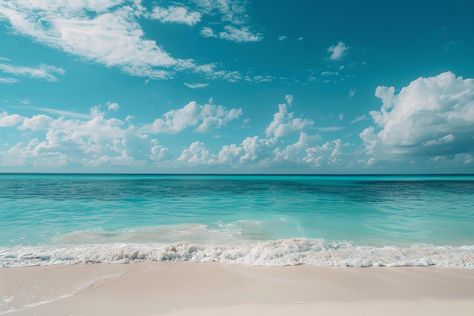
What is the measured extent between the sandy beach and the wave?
0.50 metres

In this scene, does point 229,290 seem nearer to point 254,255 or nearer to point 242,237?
point 254,255

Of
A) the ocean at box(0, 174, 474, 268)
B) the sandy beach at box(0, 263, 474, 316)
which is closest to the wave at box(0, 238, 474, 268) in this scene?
the ocean at box(0, 174, 474, 268)

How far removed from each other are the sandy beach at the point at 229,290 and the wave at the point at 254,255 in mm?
505

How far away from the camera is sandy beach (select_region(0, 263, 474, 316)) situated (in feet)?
18.7

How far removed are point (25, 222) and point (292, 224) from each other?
50.6ft

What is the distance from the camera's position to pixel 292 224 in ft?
50.5

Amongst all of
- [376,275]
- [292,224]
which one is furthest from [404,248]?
[292,224]

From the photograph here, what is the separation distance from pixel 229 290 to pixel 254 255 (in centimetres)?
280

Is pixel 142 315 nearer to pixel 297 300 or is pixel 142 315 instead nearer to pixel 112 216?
pixel 297 300

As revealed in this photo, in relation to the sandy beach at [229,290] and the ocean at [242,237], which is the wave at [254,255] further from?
the sandy beach at [229,290]

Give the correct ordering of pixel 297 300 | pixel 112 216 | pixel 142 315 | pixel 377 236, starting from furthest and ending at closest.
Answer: pixel 112 216 → pixel 377 236 → pixel 297 300 → pixel 142 315

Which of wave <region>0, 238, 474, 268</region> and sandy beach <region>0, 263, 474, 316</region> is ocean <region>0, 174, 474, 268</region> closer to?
wave <region>0, 238, 474, 268</region>

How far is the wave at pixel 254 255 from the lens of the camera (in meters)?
8.77

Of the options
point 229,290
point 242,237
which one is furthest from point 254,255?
point 242,237
